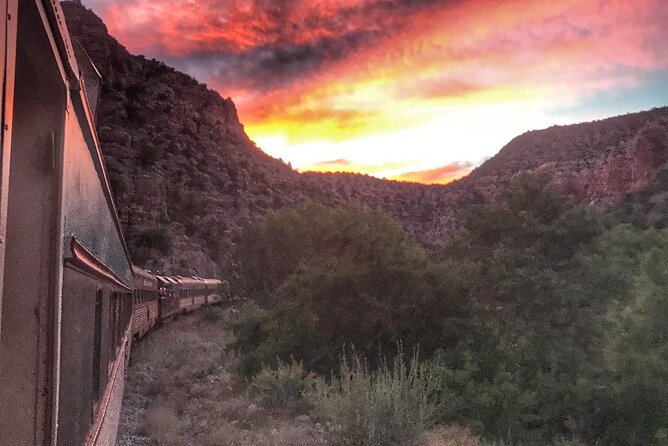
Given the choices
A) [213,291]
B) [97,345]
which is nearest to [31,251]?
[97,345]

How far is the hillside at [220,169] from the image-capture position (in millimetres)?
54656

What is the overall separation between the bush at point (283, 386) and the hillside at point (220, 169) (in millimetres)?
37047

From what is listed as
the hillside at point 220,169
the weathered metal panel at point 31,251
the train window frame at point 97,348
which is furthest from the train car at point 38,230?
the hillside at point 220,169

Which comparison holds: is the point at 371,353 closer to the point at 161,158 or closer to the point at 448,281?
the point at 448,281

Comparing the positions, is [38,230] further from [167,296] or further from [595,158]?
[595,158]

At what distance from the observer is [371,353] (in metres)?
13.8

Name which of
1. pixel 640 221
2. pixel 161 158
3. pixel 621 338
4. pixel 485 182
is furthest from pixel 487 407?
pixel 485 182

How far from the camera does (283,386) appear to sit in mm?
12688

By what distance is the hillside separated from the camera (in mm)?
54656

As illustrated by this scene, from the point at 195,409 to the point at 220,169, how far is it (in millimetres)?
55401

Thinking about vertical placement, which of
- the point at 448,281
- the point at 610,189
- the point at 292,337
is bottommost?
the point at 292,337

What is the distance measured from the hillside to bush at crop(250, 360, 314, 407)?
3705 cm

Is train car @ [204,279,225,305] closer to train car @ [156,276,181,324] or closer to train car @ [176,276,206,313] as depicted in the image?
train car @ [176,276,206,313]

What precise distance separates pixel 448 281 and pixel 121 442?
7.39 metres
